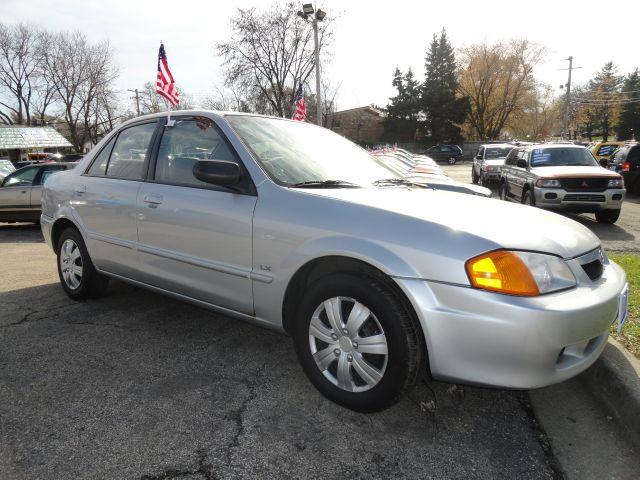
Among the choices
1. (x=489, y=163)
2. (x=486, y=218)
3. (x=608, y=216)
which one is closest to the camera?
(x=486, y=218)

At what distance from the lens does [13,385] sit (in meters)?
2.86

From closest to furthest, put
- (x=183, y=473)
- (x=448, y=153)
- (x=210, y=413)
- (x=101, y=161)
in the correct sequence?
(x=183, y=473)
(x=210, y=413)
(x=101, y=161)
(x=448, y=153)

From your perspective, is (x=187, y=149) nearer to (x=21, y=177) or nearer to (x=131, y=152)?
(x=131, y=152)

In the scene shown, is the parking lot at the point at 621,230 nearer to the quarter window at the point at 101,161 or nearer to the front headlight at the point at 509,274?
the front headlight at the point at 509,274

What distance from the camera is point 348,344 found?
2.48 metres

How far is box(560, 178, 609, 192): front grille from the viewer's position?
8594 millimetres

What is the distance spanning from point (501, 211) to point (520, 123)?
60014 mm

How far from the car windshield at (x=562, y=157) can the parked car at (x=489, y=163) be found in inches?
275

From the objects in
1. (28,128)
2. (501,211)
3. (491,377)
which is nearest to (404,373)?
(491,377)

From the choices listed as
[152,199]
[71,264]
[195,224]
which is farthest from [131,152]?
[71,264]

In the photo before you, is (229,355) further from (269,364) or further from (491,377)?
(491,377)

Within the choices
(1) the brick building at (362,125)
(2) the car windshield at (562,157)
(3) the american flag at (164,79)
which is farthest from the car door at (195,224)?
(1) the brick building at (362,125)

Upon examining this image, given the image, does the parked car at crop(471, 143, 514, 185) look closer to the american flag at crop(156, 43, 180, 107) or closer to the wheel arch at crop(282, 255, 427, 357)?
the american flag at crop(156, 43, 180, 107)

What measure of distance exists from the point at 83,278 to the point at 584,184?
8.34 metres
